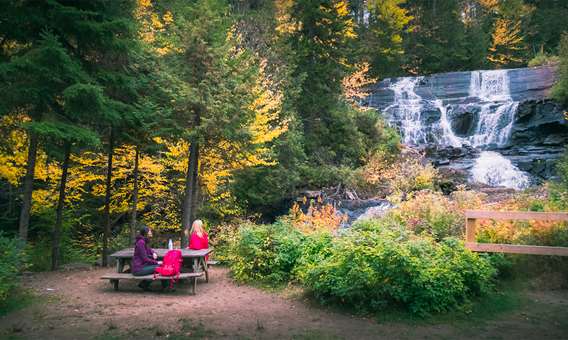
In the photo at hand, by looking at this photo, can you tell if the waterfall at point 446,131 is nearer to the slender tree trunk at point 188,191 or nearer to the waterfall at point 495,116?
the waterfall at point 495,116

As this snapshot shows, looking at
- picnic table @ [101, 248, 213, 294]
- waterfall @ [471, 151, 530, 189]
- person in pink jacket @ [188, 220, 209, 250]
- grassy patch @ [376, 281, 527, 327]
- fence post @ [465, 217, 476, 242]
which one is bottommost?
grassy patch @ [376, 281, 527, 327]

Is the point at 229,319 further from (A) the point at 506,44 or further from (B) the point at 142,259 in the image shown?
(A) the point at 506,44

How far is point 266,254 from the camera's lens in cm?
940

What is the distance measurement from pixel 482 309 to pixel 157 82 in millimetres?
9336

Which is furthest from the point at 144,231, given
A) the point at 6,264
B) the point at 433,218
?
the point at 433,218

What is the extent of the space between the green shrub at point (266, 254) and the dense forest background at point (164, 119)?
2.93 meters

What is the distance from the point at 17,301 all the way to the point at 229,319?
3817 millimetres

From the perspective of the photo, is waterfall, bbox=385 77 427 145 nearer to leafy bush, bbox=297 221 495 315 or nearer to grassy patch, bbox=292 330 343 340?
leafy bush, bbox=297 221 495 315

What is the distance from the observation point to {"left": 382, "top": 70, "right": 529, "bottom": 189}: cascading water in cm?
2120

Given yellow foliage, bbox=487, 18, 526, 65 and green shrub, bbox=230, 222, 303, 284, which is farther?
yellow foliage, bbox=487, 18, 526, 65

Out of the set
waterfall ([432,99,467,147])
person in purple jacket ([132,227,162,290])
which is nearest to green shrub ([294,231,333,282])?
person in purple jacket ([132,227,162,290])

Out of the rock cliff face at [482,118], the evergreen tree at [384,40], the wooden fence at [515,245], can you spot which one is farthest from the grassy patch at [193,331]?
the evergreen tree at [384,40]

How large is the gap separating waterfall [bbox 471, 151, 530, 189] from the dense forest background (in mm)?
4221

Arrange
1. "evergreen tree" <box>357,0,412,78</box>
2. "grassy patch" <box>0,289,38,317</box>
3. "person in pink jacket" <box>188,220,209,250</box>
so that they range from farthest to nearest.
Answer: "evergreen tree" <box>357,0,412,78</box> < "person in pink jacket" <box>188,220,209,250</box> < "grassy patch" <box>0,289,38,317</box>
